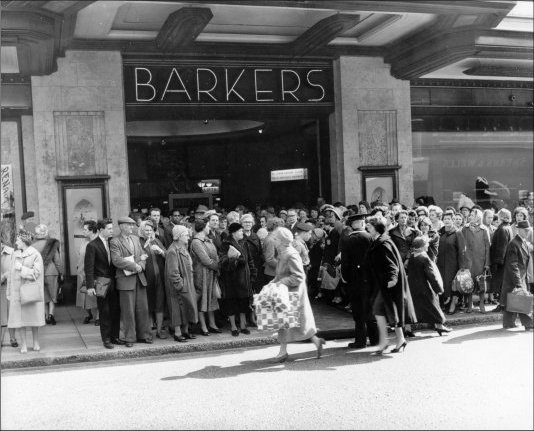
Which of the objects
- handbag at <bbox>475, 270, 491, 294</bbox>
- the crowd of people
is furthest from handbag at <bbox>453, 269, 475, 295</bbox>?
handbag at <bbox>475, 270, 491, 294</bbox>

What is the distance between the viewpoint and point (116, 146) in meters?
13.6

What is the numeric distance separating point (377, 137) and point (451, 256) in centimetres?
551

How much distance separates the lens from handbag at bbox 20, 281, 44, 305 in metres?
8.55

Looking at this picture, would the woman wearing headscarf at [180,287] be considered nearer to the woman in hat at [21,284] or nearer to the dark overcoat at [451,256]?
the woman in hat at [21,284]

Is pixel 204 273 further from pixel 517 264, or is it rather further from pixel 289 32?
pixel 289 32

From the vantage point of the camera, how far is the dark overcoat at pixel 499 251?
33.5 feet

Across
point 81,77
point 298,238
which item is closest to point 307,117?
point 81,77

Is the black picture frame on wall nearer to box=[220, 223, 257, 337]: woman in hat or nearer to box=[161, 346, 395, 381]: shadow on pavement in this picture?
box=[220, 223, 257, 337]: woman in hat

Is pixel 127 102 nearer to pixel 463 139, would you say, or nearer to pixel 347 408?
pixel 463 139

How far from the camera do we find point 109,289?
874 centimetres

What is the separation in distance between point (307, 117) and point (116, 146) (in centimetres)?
479

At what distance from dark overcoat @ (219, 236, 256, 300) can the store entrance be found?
326 inches

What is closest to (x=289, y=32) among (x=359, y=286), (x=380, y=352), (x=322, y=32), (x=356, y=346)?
(x=322, y=32)

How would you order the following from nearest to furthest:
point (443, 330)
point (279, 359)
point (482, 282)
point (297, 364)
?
point (297, 364) → point (279, 359) → point (443, 330) → point (482, 282)
